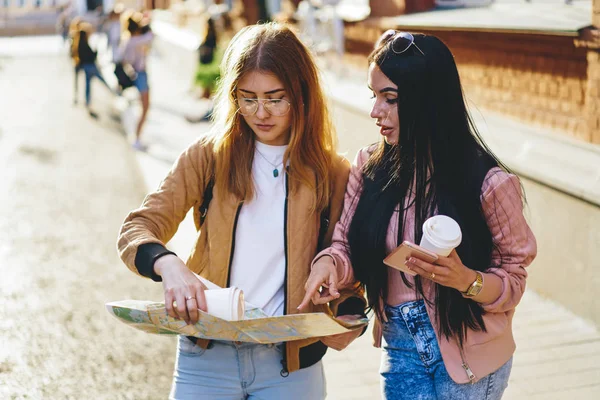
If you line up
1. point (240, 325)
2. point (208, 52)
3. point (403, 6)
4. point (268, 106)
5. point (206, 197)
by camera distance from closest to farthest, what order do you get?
1. point (240, 325)
2. point (268, 106)
3. point (206, 197)
4. point (403, 6)
5. point (208, 52)

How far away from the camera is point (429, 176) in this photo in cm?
228

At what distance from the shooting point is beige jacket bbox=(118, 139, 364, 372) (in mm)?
2379

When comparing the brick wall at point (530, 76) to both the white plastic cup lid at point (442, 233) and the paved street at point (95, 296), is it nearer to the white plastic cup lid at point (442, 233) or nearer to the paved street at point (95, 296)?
the paved street at point (95, 296)

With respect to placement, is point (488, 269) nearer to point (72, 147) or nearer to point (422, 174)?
point (422, 174)

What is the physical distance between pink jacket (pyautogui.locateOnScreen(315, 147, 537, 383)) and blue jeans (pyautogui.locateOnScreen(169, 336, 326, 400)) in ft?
1.08

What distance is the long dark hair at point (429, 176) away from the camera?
218 centimetres

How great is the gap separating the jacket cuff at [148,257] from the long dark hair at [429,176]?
20.6 inches

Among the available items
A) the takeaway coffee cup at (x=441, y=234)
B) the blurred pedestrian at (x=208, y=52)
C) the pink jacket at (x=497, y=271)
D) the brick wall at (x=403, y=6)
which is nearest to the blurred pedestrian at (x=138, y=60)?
the blurred pedestrian at (x=208, y=52)

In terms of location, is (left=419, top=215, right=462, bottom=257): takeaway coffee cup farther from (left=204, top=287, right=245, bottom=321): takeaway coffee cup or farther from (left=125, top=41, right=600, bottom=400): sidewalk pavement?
(left=125, top=41, right=600, bottom=400): sidewalk pavement

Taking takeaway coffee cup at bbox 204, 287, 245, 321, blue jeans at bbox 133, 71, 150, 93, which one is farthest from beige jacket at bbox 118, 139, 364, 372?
blue jeans at bbox 133, 71, 150, 93

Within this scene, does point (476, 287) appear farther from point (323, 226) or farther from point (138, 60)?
point (138, 60)

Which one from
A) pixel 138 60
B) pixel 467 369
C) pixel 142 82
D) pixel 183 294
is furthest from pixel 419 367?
pixel 138 60

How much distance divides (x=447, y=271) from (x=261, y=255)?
22.7 inches

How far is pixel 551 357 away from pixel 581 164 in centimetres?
126
